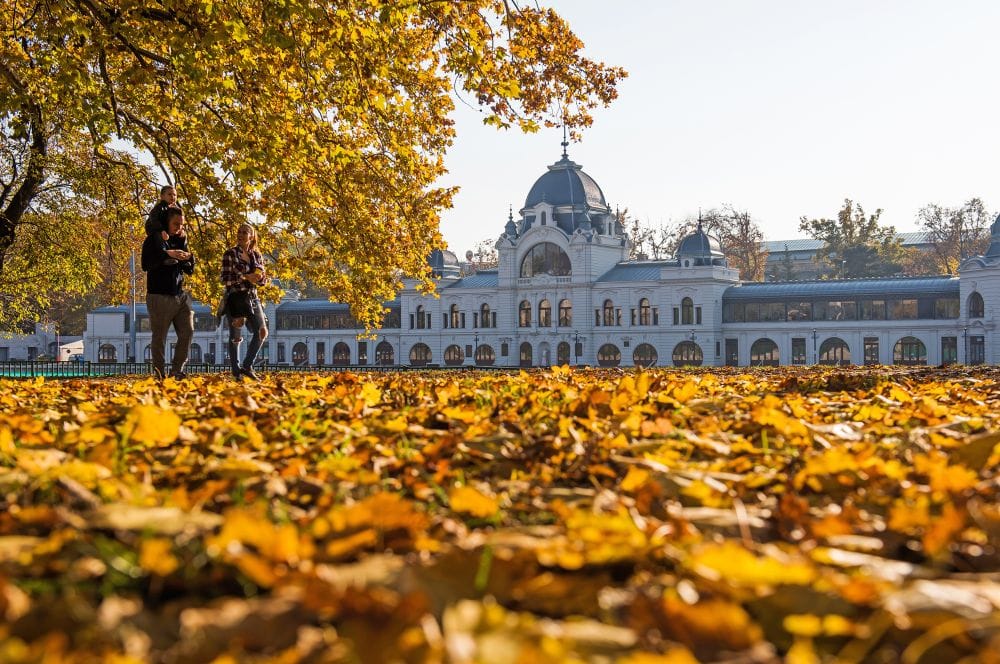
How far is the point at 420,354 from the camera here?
79688 millimetres

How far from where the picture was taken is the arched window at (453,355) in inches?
3078

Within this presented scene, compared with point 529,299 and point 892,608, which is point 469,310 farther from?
point 892,608

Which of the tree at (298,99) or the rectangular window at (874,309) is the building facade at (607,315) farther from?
the tree at (298,99)

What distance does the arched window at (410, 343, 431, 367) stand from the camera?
79.1 m

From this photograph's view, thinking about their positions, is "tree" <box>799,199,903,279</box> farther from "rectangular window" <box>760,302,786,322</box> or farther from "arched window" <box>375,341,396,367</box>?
"arched window" <box>375,341,396,367</box>

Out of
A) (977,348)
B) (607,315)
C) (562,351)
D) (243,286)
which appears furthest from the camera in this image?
(562,351)

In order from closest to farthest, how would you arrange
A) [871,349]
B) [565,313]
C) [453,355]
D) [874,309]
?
[874,309] → [871,349] → [565,313] → [453,355]

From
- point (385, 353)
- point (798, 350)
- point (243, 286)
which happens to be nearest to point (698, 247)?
point (798, 350)

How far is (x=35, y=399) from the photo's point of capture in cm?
549

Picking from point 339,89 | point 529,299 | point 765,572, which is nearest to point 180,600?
point 765,572

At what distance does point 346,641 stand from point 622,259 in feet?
253

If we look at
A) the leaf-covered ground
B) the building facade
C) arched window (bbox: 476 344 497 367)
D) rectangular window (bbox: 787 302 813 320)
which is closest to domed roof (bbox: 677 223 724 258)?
the building facade

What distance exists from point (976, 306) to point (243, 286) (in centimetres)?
5938

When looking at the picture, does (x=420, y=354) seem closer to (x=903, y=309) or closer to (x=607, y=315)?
(x=607, y=315)
